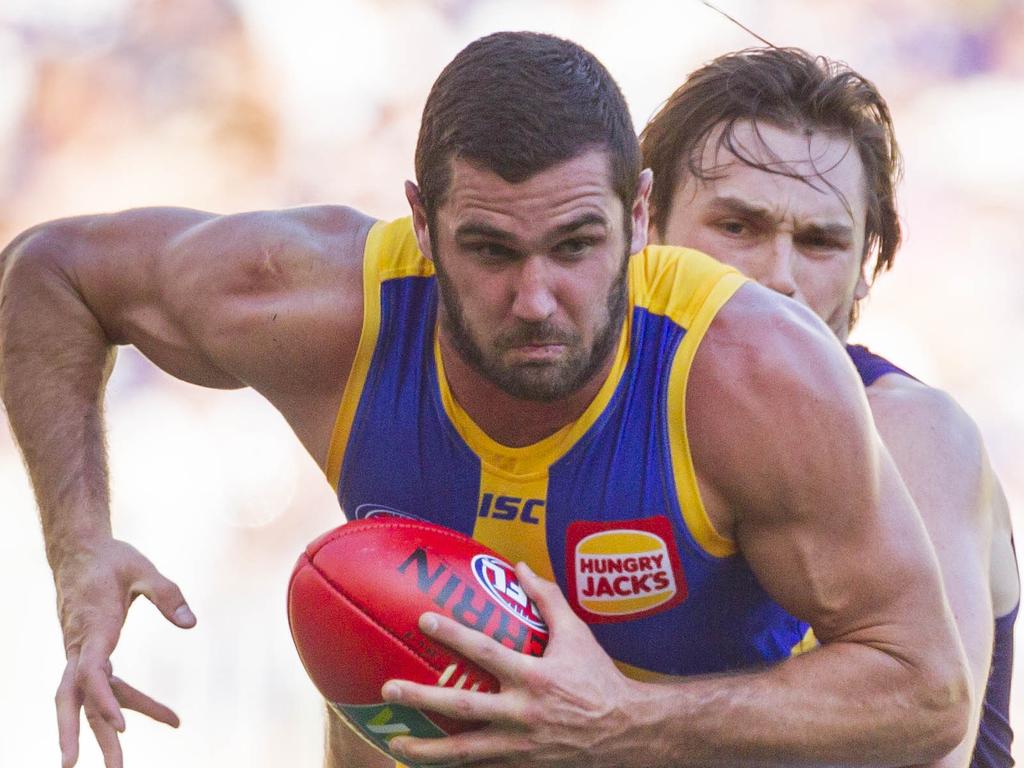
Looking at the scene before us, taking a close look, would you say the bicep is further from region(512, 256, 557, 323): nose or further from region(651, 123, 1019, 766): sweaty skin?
region(651, 123, 1019, 766): sweaty skin

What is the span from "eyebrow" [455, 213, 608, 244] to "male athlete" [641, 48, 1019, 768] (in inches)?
39.9

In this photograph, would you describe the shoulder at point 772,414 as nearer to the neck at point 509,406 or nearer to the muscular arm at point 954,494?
the neck at point 509,406

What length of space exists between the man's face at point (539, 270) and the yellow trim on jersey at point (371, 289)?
35 cm

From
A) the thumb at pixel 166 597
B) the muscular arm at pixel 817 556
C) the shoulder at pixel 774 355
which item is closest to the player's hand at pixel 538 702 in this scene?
the muscular arm at pixel 817 556

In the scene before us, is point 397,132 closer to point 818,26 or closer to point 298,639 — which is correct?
point 818,26

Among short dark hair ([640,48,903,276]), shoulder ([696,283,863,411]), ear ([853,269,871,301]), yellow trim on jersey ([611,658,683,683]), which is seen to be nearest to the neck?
shoulder ([696,283,863,411])

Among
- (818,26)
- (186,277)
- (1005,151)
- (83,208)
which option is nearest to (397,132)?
(83,208)

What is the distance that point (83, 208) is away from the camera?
284 inches

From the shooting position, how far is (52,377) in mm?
3346

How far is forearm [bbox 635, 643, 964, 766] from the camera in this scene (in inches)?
103

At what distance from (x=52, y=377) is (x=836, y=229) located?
1.92 metres

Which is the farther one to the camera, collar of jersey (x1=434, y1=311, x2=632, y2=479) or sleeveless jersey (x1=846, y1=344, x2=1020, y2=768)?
sleeveless jersey (x1=846, y1=344, x2=1020, y2=768)

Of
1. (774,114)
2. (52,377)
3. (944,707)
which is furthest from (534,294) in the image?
(774,114)

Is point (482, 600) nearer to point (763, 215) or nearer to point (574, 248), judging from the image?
point (574, 248)
